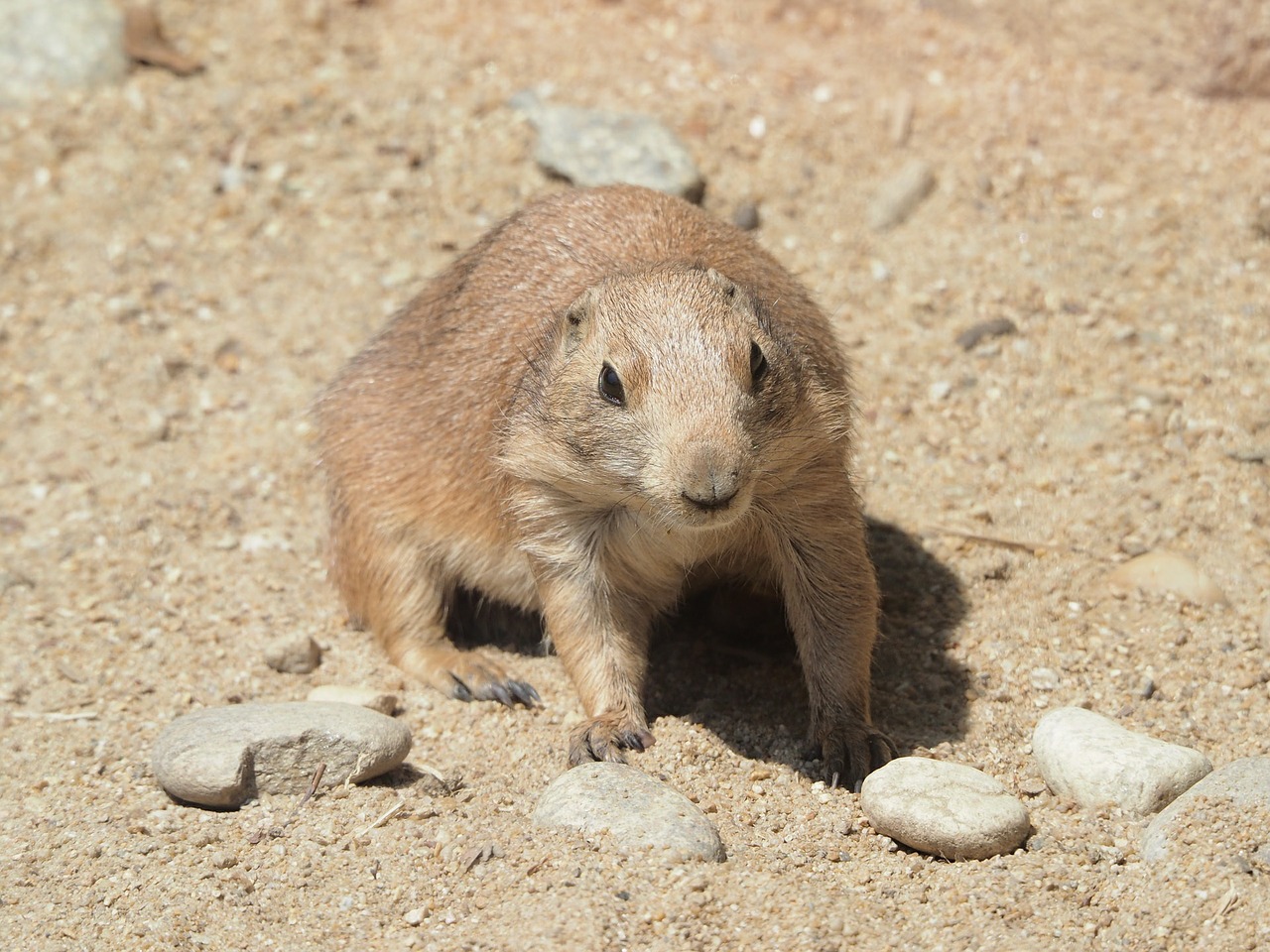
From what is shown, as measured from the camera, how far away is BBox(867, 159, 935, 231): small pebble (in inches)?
333

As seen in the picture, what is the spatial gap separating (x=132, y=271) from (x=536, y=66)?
2.81m

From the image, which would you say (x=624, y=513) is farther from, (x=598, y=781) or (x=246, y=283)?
(x=246, y=283)

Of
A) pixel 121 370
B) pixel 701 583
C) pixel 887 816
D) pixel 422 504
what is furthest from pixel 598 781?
pixel 121 370

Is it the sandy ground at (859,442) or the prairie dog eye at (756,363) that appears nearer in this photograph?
the sandy ground at (859,442)

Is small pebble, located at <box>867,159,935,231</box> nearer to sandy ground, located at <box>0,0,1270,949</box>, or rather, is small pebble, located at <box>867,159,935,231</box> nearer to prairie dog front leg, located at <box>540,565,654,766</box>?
sandy ground, located at <box>0,0,1270,949</box>

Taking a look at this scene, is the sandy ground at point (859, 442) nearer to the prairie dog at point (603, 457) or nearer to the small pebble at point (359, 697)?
the small pebble at point (359, 697)

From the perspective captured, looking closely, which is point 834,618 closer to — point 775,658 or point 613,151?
point 775,658

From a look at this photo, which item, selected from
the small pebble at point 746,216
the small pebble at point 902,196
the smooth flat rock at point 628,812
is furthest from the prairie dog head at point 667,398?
the small pebble at point 902,196

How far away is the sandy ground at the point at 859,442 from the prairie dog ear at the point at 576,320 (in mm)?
1538

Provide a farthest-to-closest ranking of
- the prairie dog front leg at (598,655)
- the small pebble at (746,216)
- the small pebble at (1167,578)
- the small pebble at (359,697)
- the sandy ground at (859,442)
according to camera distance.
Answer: the small pebble at (746,216), the small pebble at (1167,578), the small pebble at (359,697), the prairie dog front leg at (598,655), the sandy ground at (859,442)

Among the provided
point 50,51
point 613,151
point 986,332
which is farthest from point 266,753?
point 50,51

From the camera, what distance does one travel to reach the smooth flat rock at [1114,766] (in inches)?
191

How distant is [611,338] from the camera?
491cm

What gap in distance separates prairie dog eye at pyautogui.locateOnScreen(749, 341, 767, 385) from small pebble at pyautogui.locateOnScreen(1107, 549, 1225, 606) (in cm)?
223
